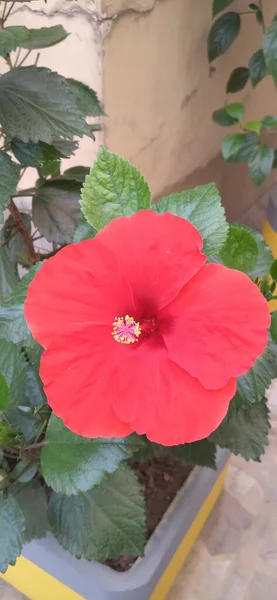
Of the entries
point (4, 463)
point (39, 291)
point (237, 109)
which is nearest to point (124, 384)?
point (39, 291)

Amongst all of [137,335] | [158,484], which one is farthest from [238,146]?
[137,335]

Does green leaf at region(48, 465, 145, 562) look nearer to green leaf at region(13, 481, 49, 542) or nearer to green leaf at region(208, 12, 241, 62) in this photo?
green leaf at region(13, 481, 49, 542)

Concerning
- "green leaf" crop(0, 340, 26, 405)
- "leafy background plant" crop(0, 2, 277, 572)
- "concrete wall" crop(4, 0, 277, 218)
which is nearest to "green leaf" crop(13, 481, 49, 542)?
"leafy background plant" crop(0, 2, 277, 572)

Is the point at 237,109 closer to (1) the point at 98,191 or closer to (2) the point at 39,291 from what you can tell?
(1) the point at 98,191

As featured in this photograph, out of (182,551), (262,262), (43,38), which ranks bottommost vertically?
(182,551)

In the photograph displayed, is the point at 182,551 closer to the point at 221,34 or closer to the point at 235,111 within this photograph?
the point at 235,111

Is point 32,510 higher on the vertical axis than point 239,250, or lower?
lower

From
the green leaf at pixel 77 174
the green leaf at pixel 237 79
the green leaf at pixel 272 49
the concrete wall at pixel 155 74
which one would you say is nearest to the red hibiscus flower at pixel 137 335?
the green leaf at pixel 77 174
